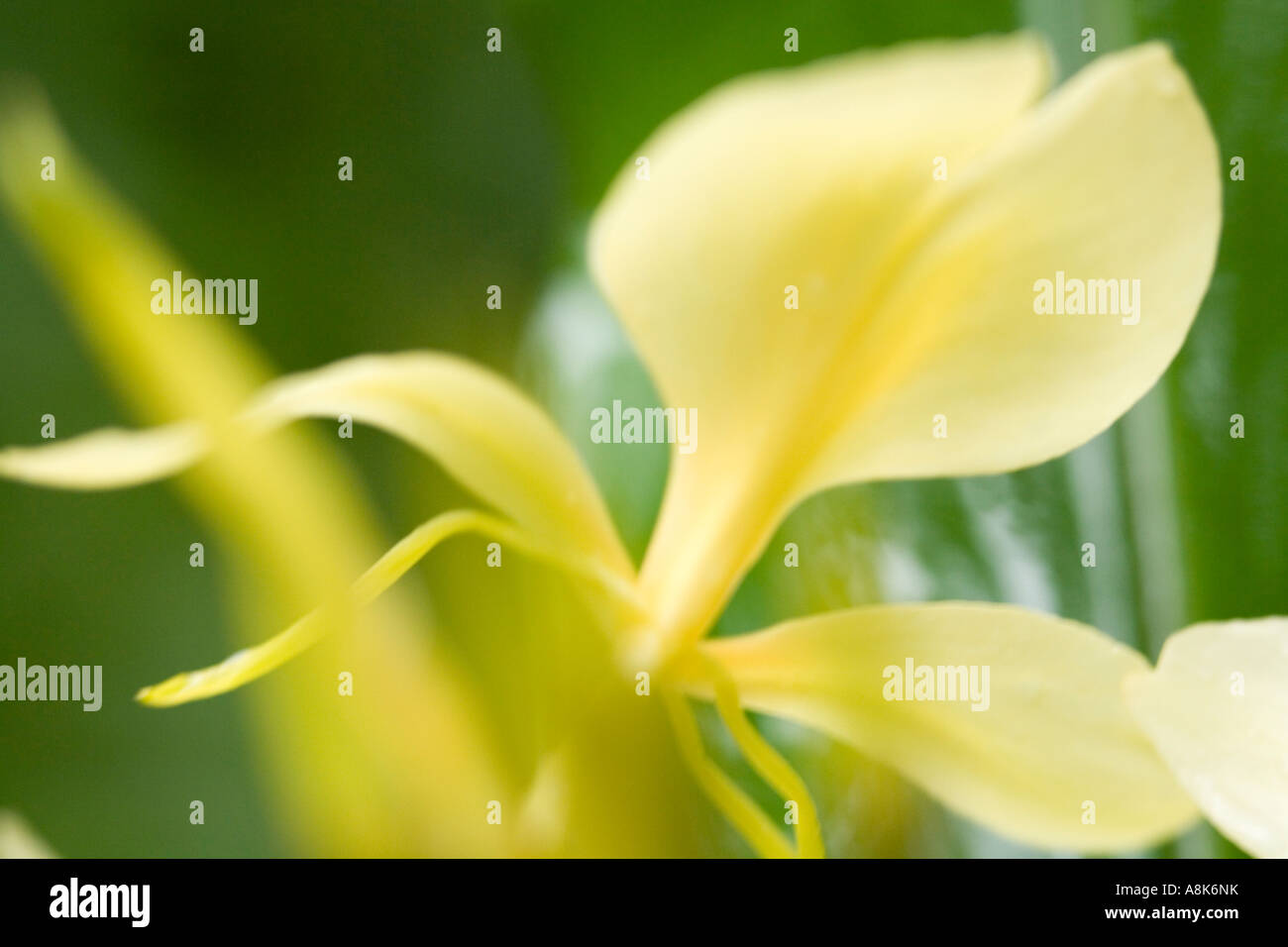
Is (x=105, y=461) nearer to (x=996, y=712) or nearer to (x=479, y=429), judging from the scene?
(x=479, y=429)

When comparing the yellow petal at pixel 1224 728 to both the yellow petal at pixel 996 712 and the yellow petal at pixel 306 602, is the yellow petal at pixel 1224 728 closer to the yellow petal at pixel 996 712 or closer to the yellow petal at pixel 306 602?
the yellow petal at pixel 996 712

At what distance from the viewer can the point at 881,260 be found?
0.73 ft

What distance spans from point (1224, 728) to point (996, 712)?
0.04m

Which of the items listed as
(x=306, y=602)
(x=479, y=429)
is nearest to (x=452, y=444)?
(x=479, y=429)

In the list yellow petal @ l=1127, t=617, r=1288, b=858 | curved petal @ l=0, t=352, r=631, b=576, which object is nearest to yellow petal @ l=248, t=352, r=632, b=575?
curved petal @ l=0, t=352, r=631, b=576

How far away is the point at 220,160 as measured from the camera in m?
0.18

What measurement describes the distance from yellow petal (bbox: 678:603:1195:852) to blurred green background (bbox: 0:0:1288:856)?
0.04 feet

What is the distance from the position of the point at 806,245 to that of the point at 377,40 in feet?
0.27

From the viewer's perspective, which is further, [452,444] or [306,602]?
[452,444]

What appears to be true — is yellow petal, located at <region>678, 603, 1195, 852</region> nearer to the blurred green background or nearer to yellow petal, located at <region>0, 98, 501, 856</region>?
the blurred green background

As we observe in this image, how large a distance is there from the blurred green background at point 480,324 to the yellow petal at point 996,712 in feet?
0.04

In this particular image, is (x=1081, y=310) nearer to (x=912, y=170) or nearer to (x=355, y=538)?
(x=912, y=170)
